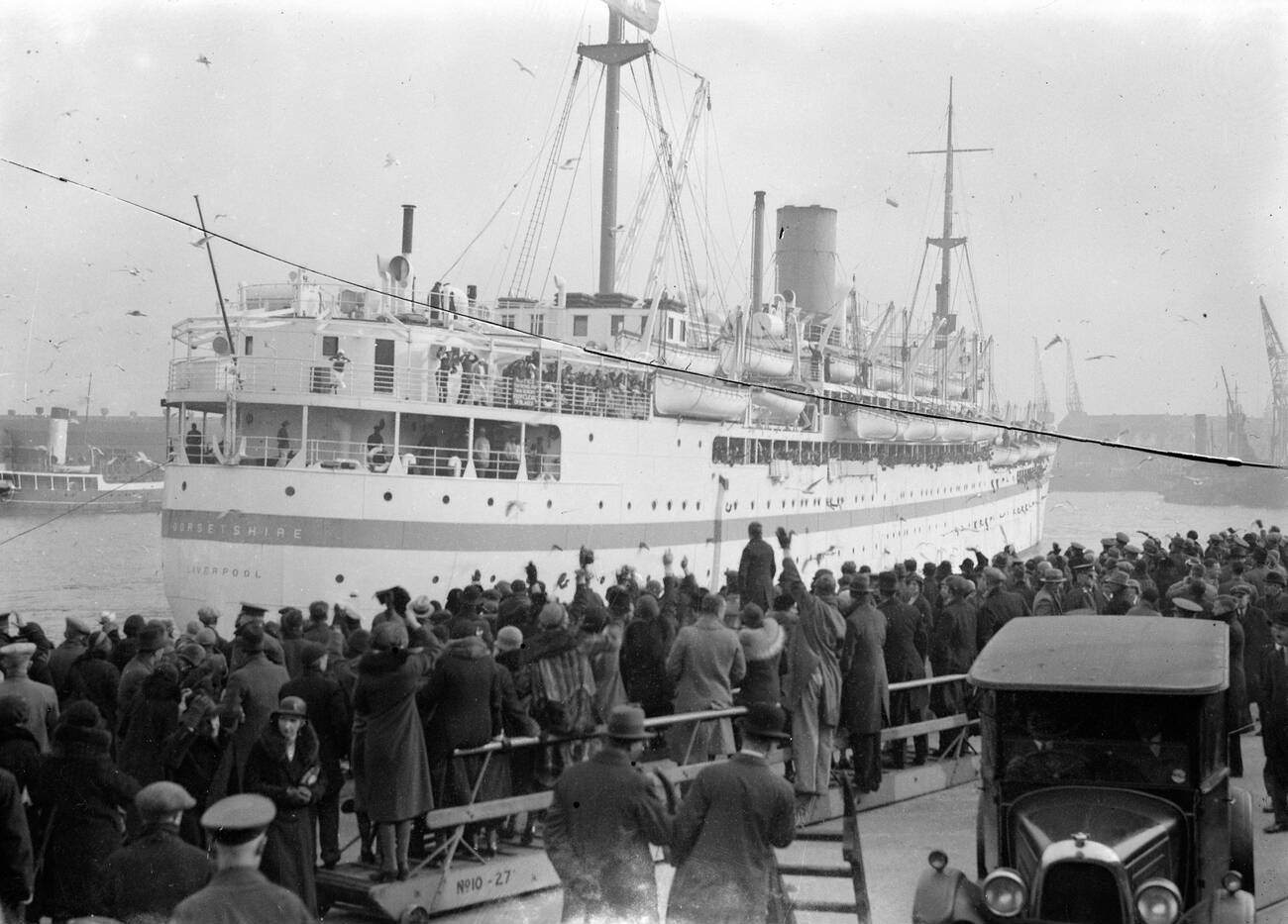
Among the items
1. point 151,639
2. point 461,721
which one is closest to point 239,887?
point 461,721

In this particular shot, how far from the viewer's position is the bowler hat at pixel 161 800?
3812 mm

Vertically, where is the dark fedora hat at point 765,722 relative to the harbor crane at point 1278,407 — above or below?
below

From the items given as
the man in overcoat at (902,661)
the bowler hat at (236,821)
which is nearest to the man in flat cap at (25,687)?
the bowler hat at (236,821)

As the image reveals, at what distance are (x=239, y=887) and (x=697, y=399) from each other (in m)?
23.4

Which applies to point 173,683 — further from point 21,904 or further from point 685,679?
point 685,679

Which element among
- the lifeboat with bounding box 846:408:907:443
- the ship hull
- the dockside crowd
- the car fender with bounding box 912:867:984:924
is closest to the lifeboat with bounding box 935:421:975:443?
the lifeboat with bounding box 846:408:907:443

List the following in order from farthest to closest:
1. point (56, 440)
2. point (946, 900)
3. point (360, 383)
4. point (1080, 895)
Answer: point (56, 440) < point (360, 383) < point (946, 900) < point (1080, 895)

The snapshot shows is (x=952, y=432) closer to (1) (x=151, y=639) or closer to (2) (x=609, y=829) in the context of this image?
(1) (x=151, y=639)

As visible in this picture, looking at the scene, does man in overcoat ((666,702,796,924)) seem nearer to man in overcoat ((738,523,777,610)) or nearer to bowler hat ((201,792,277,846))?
bowler hat ((201,792,277,846))

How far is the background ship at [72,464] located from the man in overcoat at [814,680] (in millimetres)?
55758

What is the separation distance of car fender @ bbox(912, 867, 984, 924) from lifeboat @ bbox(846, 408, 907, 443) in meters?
28.3

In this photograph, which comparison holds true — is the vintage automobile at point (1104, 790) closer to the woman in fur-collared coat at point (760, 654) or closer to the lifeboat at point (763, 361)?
the woman in fur-collared coat at point (760, 654)

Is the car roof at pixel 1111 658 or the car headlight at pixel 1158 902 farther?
the car roof at pixel 1111 658

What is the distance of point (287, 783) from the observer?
506 centimetres
